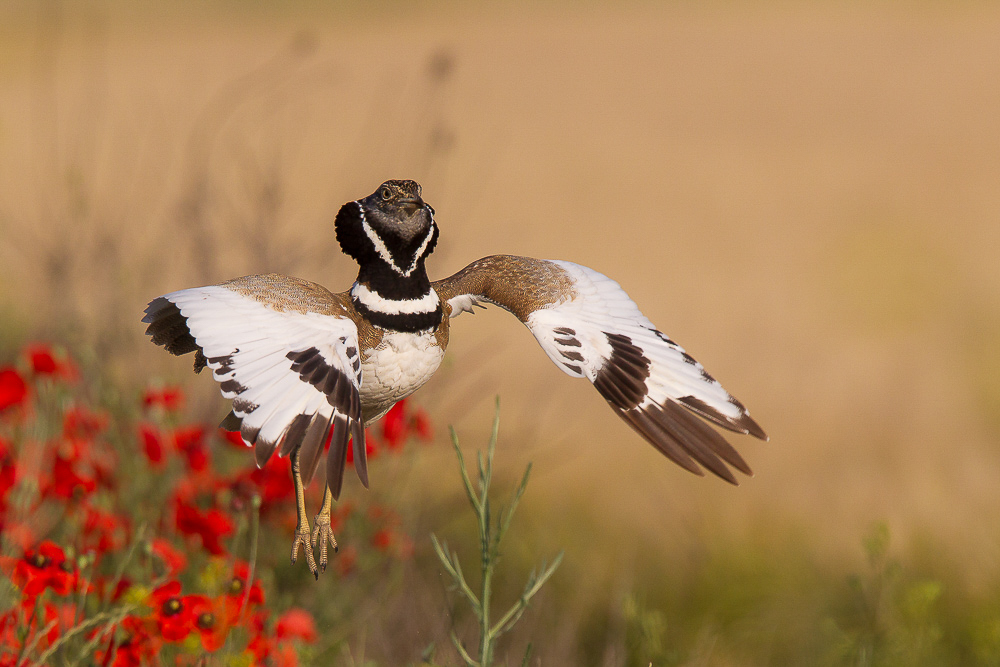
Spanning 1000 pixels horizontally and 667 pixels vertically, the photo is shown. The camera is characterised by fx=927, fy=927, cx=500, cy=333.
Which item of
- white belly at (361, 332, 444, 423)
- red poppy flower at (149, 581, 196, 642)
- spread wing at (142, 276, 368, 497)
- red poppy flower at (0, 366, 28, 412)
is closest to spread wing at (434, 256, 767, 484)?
white belly at (361, 332, 444, 423)

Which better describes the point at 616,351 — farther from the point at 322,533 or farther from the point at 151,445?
the point at 151,445

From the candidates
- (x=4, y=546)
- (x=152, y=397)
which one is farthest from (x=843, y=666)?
(x=4, y=546)

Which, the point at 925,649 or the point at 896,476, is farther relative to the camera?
the point at 896,476

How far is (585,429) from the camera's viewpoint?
6527 mm

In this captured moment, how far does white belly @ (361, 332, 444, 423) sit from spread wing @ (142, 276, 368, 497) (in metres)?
0.09

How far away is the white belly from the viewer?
1.44m

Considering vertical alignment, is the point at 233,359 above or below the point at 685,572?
above

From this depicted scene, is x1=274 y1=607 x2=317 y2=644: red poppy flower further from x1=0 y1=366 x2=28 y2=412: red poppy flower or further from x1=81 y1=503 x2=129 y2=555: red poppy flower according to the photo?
x1=0 y1=366 x2=28 y2=412: red poppy flower

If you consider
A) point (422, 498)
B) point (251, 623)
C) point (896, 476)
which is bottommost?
point (422, 498)

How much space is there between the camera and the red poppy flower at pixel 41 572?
77.7 inches

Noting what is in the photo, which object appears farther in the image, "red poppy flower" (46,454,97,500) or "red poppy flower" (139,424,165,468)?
"red poppy flower" (139,424,165,468)

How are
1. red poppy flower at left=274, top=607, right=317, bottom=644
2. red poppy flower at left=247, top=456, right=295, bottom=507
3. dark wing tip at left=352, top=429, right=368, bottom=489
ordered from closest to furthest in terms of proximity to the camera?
dark wing tip at left=352, top=429, right=368, bottom=489
red poppy flower at left=274, top=607, right=317, bottom=644
red poppy flower at left=247, top=456, right=295, bottom=507

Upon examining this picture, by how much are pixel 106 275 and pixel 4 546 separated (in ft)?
7.03

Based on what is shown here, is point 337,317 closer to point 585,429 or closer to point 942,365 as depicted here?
point 585,429
